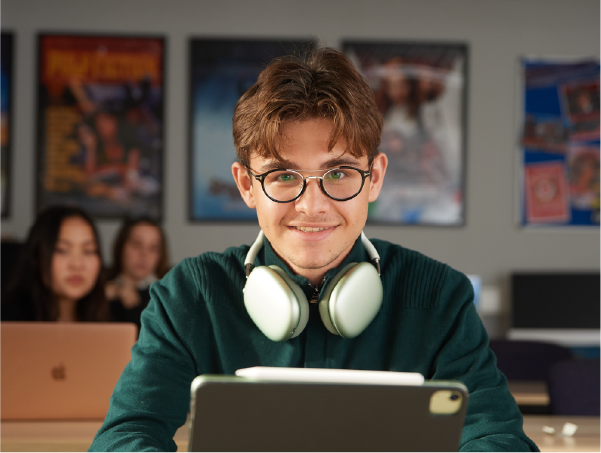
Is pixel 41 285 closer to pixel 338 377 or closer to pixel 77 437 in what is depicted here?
pixel 77 437

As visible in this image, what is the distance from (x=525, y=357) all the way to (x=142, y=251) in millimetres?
2184

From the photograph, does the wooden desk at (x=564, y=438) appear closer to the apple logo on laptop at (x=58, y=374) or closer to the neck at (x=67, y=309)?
the apple logo on laptop at (x=58, y=374)

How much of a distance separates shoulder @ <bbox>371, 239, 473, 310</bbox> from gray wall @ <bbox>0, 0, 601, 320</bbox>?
8.85 feet

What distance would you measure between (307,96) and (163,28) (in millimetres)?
3052

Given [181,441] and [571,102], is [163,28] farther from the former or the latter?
[181,441]

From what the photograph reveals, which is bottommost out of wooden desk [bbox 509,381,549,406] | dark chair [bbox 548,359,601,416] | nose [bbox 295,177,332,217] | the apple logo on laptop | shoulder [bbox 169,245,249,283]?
wooden desk [bbox 509,381,549,406]

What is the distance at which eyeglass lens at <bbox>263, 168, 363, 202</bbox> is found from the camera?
3.63ft

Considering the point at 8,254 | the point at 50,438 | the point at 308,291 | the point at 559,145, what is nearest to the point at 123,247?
the point at 8,254

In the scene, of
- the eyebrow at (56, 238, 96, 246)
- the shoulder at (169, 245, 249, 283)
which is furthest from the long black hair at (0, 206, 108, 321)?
the shoulder at (169, 245, 249, 283)

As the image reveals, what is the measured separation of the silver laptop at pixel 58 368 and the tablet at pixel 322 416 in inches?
41.1

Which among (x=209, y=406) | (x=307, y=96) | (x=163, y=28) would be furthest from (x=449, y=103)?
(x=209, y=406)

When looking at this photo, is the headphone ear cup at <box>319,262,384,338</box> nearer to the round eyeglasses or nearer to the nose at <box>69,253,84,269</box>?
the round eyeglasses

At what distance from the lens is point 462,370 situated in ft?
3.63

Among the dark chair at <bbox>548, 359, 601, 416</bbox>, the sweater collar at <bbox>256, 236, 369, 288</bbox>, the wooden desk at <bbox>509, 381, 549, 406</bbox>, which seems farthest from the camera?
the wooden desk at <bbox>509, 381, 549, 406</bbox>
